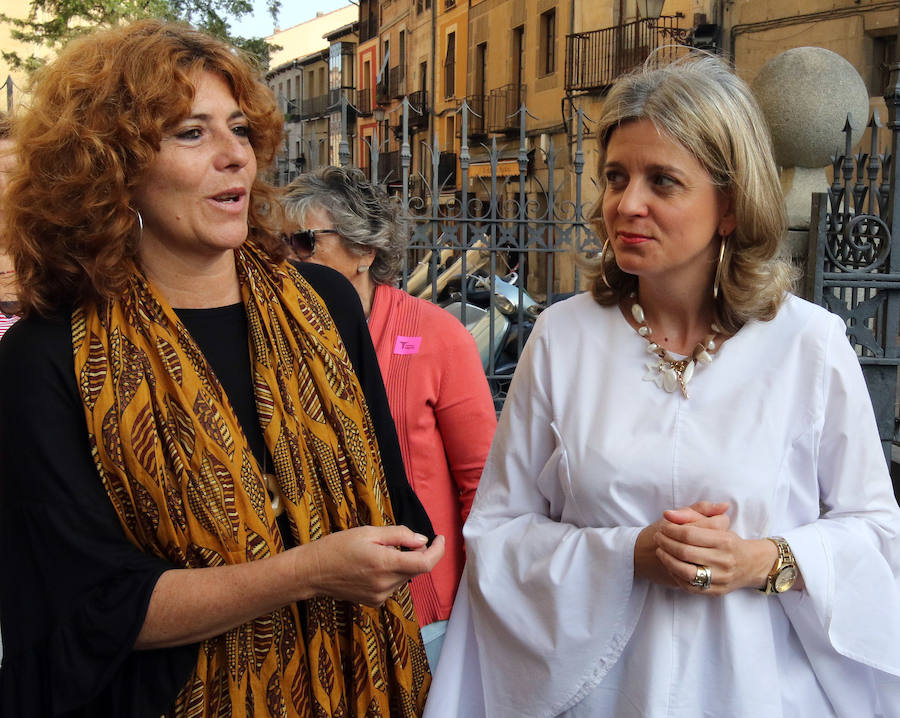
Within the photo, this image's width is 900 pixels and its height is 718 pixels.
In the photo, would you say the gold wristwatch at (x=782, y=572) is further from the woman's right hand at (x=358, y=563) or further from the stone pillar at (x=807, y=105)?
the stone pillar at (x=807, y=105)

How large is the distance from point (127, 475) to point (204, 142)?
0.66 m

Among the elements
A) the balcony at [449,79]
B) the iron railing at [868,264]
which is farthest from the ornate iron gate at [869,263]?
the balcony at [449,79]

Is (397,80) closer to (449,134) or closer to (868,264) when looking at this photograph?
(449,134)

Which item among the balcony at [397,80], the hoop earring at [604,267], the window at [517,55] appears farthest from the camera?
the balcony at [397,80]

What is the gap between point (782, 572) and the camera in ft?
5.70

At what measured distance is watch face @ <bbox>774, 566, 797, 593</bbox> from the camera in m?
1.74

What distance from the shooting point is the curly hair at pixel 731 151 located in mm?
1870

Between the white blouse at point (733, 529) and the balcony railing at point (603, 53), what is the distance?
17.6 m

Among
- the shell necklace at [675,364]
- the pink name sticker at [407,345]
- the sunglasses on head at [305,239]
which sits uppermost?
the sunglasses on head at [305,239]

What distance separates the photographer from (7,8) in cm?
2583

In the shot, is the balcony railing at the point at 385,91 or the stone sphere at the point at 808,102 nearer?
the stone sphere at the point at 808,102

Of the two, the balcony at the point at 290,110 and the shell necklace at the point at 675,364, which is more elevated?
the balcony at the point at 290,110

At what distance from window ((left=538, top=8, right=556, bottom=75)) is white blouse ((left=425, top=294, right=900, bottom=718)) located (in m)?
21.0

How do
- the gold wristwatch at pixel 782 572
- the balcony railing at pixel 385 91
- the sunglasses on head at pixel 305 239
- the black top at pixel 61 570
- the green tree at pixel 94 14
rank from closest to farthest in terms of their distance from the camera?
1. the black top at pixel 61 570
2. the gold wristwatch at pixel 782 572
3. the sunglasses on head at pixel 305 239
4. the green tree at pixel 94 14
5. the balcony railing at pixel 385 91
